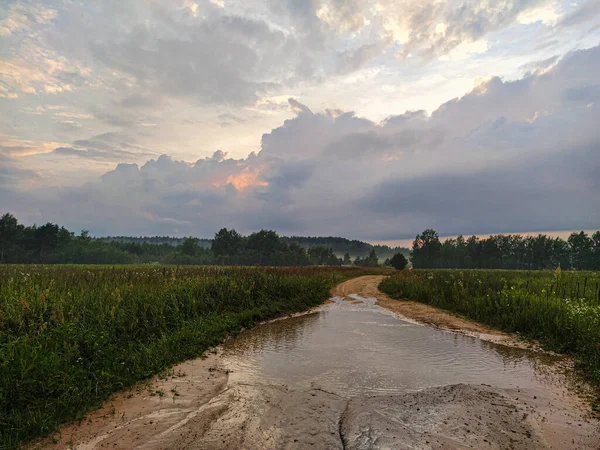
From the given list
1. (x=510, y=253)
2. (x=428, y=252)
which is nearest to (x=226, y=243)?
(x=428, y=252)

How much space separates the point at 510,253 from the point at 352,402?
130 meters

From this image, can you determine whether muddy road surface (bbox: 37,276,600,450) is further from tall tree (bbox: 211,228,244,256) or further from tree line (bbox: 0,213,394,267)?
tall tree (bbox: 211,228,244,256)

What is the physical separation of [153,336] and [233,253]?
4011 inches

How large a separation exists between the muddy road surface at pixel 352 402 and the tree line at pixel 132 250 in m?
78.2

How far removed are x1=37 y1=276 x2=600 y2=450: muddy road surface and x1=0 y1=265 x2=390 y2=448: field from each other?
463mm

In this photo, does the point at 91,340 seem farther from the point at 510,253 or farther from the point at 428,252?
the point at 510,253

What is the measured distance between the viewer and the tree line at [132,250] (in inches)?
3182

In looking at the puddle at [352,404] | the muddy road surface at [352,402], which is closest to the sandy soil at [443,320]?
the muddy road surface at [352,402]

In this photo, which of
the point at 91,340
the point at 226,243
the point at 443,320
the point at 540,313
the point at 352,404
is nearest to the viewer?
the point at 352,404

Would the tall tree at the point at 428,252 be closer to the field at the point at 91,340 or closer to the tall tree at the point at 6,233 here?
the field at the point at 91,340

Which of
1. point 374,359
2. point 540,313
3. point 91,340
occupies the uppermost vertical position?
point 540,313

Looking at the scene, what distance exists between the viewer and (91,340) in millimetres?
7039

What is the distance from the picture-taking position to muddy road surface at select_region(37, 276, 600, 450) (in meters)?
4.56

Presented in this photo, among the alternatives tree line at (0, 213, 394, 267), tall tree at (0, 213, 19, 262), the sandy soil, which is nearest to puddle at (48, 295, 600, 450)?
the sandy soil
